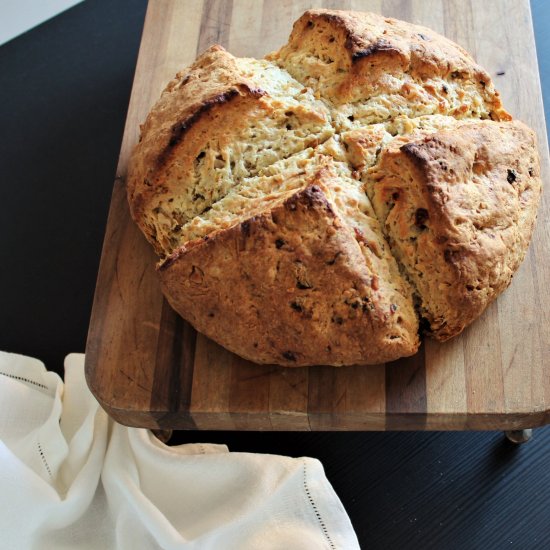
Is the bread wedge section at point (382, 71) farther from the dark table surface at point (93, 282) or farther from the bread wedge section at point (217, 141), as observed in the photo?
the dark table surface at point (93, 282)

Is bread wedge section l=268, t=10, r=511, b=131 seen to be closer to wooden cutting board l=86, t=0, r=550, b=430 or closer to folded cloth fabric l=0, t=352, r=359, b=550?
wooden cutting board l=86, t=0, r=550, b=430

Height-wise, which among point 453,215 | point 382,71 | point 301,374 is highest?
point 382,71

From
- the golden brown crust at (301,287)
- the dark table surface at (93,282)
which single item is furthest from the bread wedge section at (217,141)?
the dark table surface at (93,282)

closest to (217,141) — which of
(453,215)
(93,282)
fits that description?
(453,215)

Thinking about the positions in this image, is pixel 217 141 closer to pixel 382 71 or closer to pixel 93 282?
pixel 382 71

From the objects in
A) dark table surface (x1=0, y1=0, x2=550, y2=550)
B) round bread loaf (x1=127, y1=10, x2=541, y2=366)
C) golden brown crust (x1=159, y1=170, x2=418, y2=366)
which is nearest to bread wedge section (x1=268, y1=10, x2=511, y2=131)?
round bread loaf (x1=127, y1=10, x2=541, y2=366)

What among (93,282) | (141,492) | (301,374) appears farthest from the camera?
(93,282)
